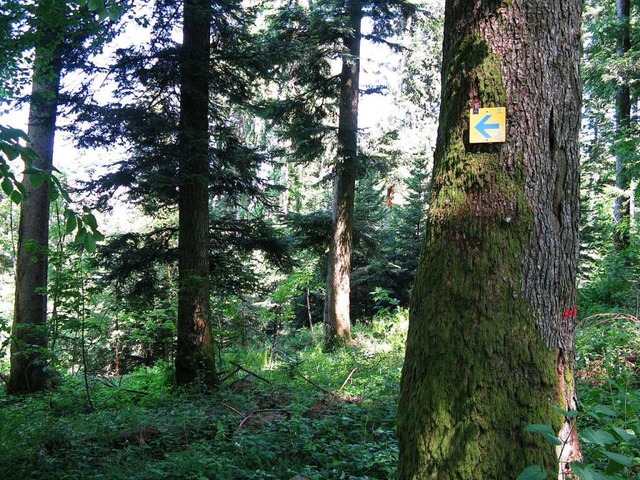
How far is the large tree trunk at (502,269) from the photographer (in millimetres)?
2027

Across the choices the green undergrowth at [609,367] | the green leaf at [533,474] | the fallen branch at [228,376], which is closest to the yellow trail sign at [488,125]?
the green leaf at [533,474]

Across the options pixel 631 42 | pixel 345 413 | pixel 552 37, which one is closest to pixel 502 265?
pixel 552 37

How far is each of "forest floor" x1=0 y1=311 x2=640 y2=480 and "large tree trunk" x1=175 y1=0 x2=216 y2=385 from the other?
0.54 meters

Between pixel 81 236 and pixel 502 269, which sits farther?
pixel 502 269

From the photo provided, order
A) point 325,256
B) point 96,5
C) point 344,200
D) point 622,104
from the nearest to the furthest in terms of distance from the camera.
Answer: point 96,5 → point 344,200 → point 622,104 → point 325,256

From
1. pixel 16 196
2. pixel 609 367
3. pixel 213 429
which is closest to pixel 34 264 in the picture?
pixel 213 429

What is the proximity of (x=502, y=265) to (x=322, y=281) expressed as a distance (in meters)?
14.0

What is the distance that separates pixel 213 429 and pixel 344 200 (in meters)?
7.57

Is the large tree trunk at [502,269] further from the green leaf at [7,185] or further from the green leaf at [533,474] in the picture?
the green leaf at [7,185]

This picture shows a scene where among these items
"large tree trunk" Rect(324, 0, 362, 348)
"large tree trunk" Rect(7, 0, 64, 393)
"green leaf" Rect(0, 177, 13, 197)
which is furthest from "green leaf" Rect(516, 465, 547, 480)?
"large tree trunk" Rect(324, 0, 362, 348)

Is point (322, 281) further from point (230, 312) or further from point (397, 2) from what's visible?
point (397, 2)

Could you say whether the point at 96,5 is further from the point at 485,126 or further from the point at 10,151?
the point at 485,126

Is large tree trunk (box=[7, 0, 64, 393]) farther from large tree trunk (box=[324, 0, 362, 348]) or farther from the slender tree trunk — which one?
the slender tree trunk

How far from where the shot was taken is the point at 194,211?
6.99m
